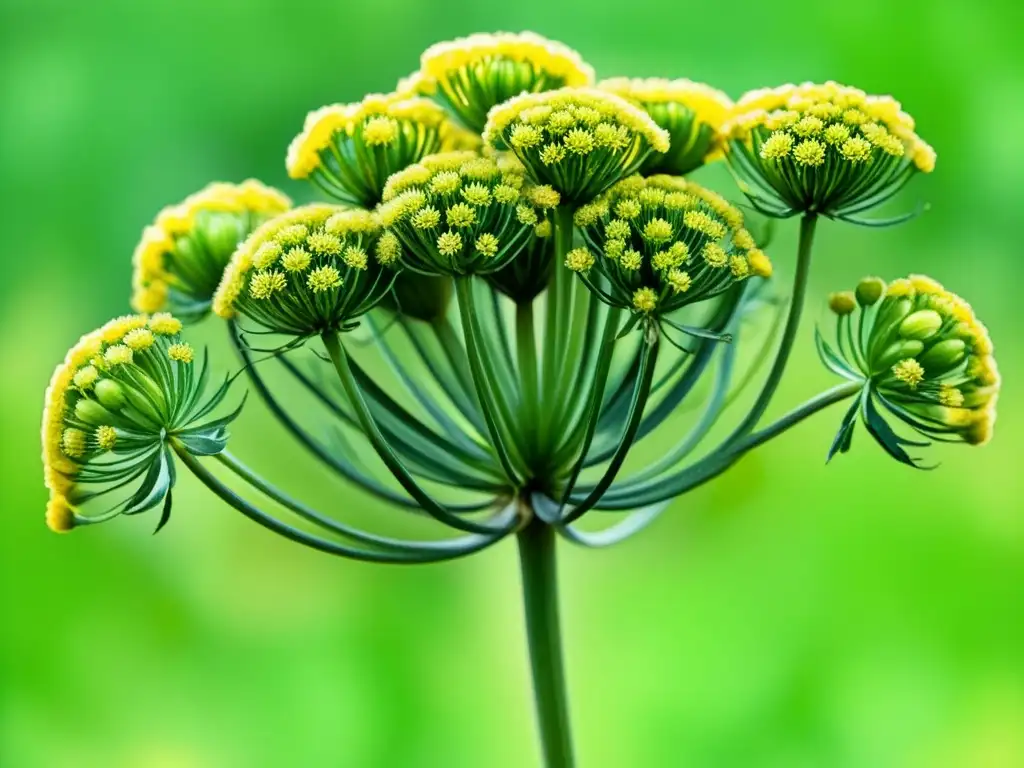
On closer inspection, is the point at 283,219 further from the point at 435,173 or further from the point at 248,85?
the point at 248,85

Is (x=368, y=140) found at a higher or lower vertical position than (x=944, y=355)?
higher

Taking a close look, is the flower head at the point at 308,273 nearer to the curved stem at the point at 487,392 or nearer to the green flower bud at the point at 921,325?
the curved stem at the point at 487,392

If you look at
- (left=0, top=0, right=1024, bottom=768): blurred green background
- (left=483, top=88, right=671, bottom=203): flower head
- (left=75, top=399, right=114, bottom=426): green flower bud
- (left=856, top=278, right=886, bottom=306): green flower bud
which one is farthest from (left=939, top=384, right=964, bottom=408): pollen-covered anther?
(left=0, top=0, right=1024, bottom=768): blurred green background

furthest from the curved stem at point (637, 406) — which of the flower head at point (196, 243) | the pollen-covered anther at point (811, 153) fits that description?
the flower head at point (196, 243)

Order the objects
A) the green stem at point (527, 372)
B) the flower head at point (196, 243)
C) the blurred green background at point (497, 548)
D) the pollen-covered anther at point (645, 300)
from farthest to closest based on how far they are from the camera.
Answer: the blurred green background at point (497, 548) → the flower head at point (196, 243) → the green stem at point (527, 372) → the pollen-covered anther at point (645, 300)

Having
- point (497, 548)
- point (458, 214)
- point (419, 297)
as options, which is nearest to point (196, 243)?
point (419, 297)

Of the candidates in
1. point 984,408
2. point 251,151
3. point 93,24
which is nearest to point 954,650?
point 984,408

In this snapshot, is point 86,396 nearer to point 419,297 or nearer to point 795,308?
point 419,297
